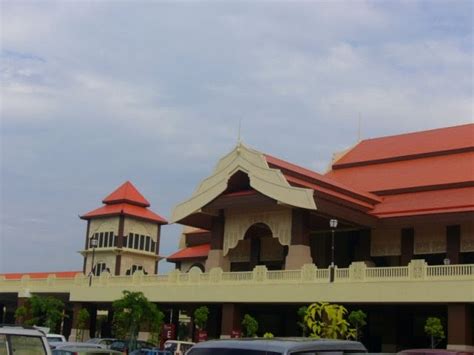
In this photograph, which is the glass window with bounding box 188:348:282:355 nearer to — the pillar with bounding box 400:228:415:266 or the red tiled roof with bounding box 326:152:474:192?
the red tiled roof with bounding box 326:152:474:192

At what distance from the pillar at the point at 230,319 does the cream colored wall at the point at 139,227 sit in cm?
2593

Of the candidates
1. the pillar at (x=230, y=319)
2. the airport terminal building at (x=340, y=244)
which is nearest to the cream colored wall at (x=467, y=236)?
the airport terminal building at (x=340, y=244)

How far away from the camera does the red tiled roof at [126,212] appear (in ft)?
183

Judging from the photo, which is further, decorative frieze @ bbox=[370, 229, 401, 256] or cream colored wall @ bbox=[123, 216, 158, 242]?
cream colored wall @ bbox=[123, 216, 158, 242]

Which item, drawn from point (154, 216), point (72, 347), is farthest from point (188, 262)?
point (72, 347)

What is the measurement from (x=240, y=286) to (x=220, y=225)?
5.62 m

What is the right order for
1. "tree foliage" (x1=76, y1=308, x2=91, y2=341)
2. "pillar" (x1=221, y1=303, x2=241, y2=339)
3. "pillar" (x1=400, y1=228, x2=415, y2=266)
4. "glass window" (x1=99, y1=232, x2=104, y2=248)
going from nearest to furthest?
"pillar" (x1=221, y1=303, x2=241, y2=339)
"pillar" (x1=400, y1=228, x2=415, y2=266)
"tree foliage" (x1=76, y1=308, x2=91, y2=341)
"glass window" (x1=99, y1=232, x2=104, y2=248)

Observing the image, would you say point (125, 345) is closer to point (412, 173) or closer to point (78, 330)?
point (78, 330)

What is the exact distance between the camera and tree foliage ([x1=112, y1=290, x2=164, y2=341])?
104 feet

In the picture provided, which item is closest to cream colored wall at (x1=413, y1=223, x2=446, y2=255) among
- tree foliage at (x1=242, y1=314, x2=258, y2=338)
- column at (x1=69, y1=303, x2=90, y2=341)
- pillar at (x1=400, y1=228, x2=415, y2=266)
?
pillar at (x1=400, y1=228, x2=415, y2=266)

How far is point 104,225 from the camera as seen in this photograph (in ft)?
185

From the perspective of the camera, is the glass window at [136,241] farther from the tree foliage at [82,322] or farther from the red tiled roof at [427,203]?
the red tiled roof at [427,203]

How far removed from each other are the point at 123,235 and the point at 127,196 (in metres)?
3.61

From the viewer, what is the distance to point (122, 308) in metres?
31.8
